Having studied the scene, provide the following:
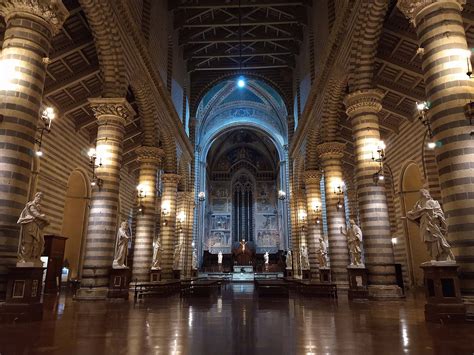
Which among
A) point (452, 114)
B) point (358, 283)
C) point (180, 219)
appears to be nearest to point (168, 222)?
point (180, 219)

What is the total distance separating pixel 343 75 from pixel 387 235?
7.08 m

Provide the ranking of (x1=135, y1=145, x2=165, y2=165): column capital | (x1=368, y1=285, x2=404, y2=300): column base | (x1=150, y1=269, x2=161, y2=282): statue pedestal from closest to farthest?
(x1=368, y1=285, x2=404, y2=300): column base → (x1=135, y1=145, x2=165, y2=165): column capital → (x1=150, y1=269, x2=161, y2=282): statue pedestal

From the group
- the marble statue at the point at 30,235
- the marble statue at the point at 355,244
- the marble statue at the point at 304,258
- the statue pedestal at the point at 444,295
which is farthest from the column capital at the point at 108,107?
the marble statue at the point at 304,258

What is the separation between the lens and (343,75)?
15.2 m

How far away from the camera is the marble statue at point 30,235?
787 centimetres

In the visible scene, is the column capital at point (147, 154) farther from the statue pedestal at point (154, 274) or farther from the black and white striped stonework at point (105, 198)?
the statue pedestal at point (154, 274)

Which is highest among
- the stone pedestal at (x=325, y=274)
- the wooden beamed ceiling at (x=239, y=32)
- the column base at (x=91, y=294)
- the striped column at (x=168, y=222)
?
the wooden beamed ceiling at (x=239, y=32)

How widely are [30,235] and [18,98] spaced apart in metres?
3.21

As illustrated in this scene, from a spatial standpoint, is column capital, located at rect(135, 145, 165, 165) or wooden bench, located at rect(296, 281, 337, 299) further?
column capital, located at rect(135, 145, 165, 165)

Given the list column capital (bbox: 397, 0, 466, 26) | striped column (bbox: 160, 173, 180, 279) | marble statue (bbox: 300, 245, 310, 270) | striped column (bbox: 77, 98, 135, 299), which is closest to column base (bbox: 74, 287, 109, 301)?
striped column (bbox: 77, 98, 135, 299)

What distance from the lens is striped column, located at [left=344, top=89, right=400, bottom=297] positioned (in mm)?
12055

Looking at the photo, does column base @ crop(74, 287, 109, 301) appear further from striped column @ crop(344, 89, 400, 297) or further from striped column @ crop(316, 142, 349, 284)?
striped column @ crop(316, 142, 349, 284)

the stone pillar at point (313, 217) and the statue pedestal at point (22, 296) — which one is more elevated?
A: the stone pillar at point (313, 217)

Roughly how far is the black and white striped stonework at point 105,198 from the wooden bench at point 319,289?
317 inches
